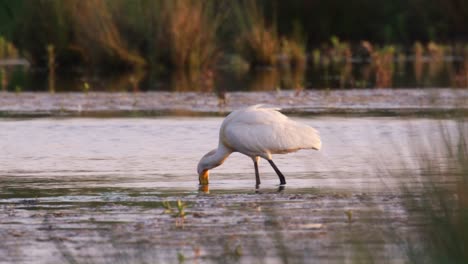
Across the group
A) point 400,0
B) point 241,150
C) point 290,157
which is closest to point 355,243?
point 241,150

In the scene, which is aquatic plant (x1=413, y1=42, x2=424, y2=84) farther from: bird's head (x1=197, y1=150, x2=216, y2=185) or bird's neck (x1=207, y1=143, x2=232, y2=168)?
bird's head (x1=197, y1=150, x2=216, y2=185)

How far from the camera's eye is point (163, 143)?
1448 centimetres

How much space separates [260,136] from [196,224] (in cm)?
259

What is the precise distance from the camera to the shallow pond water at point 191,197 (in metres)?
6.75

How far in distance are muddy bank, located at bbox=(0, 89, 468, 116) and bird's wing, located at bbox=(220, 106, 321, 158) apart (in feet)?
21.9

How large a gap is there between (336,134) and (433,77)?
1132 centimetres

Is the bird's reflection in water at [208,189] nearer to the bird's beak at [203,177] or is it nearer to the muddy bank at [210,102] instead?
the bird's beak at [203,177]

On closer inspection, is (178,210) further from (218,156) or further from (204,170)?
(218,156)

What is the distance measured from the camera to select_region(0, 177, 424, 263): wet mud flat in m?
6.30

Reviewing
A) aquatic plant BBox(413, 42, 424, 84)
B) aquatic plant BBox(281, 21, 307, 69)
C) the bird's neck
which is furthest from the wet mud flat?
aquatic plant BBox(281, 21, 307, 69)

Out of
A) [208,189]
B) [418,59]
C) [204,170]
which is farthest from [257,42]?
[208,189]

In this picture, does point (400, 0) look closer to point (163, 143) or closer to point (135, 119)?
point (135, 119)

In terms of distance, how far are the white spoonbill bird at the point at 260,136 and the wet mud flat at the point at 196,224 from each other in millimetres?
606

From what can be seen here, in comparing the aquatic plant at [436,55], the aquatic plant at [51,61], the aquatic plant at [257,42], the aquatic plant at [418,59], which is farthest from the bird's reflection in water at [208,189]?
the aquatic plant at [436,55]
